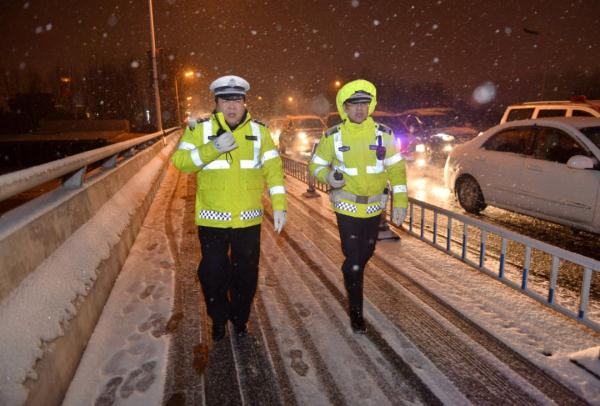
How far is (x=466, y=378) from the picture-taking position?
10.2 ft

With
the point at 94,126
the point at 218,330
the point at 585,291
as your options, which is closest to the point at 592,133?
the point at 585,291

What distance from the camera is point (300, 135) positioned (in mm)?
20766

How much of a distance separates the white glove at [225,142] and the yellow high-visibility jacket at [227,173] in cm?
17

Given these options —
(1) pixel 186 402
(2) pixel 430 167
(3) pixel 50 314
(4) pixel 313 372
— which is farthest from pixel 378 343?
(2) pixel 430 167

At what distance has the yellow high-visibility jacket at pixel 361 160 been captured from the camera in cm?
369

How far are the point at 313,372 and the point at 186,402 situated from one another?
893 millimetres

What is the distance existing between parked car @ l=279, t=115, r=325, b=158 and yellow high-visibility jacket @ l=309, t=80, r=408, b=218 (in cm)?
1616

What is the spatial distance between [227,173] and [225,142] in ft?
1.09

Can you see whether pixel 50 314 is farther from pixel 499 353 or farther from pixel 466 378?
pixel 499 353

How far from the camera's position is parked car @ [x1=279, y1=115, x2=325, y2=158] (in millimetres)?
20542

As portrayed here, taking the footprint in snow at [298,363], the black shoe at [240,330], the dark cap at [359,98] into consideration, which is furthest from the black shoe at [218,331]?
the dark cap at [359,98]

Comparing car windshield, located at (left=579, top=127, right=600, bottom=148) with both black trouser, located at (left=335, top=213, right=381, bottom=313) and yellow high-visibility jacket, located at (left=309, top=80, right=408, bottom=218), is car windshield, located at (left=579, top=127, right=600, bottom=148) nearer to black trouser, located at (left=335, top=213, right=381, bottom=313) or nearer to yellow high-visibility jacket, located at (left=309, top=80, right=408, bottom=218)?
yellow high-visibility jacket, located at (left=309, top=80, right=408, bottom=218)

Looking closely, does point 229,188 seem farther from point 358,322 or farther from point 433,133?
point 433,133

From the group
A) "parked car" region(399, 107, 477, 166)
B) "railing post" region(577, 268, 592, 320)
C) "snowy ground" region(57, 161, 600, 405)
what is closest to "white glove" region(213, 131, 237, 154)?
"snowy ground" region(57, 161, 600, 405)
